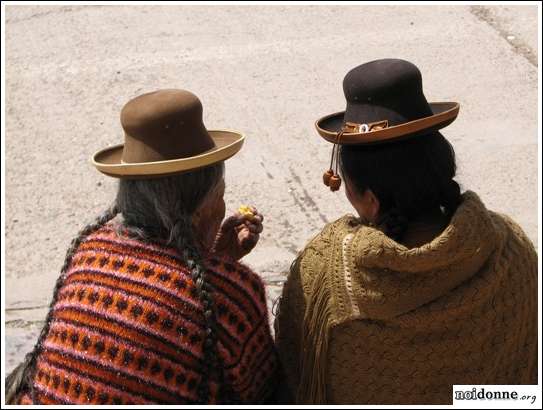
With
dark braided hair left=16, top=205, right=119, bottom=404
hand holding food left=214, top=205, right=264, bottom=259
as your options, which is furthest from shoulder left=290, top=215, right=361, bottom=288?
dark braided hair left=16, top=205, right=119, bottom=404

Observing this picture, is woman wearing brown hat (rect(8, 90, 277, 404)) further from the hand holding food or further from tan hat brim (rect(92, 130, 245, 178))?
the hand holding food

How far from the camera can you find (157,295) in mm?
2158

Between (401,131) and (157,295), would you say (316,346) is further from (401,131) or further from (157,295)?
→ (401,131)

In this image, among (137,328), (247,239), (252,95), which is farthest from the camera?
(252,95)

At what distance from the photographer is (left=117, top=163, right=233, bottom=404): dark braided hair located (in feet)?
7.18

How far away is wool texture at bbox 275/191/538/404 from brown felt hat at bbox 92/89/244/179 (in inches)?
18.4

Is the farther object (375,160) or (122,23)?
(122,23)

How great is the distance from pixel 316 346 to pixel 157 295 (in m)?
0.53

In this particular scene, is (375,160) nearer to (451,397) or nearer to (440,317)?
(440,317)

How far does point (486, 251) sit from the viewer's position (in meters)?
2.20

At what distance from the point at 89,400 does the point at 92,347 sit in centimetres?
15

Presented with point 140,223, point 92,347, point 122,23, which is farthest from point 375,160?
point 122,23

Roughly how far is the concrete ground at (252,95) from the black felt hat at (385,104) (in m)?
1.97

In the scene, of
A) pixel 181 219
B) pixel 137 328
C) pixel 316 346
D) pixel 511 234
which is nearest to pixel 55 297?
pixel 137 328
